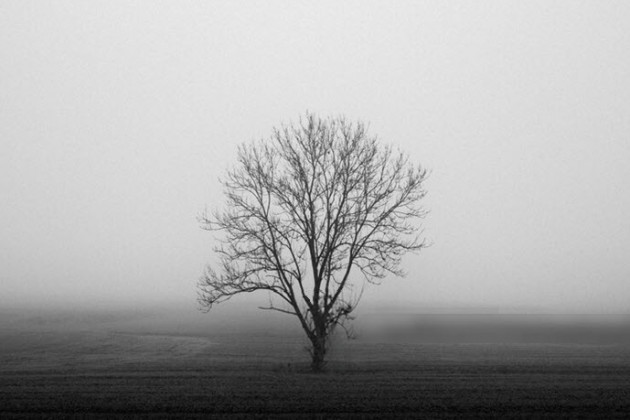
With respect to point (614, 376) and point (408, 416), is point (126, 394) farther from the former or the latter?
point (614, 376)

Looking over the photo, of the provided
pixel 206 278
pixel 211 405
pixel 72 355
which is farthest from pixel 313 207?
pixel 72 355

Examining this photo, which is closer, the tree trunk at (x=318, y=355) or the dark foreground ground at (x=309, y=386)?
the dark foreground ground at (x=309, y=386)

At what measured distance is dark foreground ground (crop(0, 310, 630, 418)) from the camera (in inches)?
605

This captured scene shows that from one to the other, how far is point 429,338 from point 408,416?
40704 millimetres

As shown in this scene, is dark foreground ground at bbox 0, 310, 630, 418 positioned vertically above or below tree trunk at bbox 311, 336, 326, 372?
below

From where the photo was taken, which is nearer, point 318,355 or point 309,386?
point 309,386

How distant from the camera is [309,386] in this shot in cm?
1989

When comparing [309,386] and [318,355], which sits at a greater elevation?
[318,355]

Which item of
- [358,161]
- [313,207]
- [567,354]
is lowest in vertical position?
[567,354]

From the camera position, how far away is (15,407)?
15633 millimetres

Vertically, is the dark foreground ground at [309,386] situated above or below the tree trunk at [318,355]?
below

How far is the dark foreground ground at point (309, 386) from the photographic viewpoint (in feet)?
50.4

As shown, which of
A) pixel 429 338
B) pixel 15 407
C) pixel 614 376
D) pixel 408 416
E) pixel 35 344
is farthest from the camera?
pixel 429 338

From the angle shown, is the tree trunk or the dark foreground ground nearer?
the dark foreground ground
